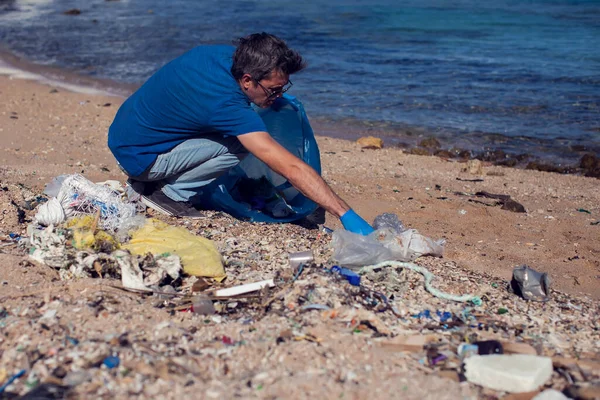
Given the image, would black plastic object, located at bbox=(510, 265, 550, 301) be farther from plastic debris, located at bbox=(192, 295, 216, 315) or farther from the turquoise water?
the turquoise water

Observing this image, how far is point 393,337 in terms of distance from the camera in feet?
9.50

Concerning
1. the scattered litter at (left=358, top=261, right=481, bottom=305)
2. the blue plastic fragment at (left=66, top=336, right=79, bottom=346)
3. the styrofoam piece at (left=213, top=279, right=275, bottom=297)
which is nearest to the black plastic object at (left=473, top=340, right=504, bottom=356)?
the scattered litter at (left=358, top=261, right=481, bottom=305)

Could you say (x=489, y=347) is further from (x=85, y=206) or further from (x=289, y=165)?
(x=85, y=206)

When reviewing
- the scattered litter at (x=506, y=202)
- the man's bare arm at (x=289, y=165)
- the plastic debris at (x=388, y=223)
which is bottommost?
the scattered litter at (x=506, y=202)

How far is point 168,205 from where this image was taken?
14.7ft

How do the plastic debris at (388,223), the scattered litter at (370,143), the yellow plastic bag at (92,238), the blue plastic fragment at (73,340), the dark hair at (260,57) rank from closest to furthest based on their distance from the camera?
the blue plastic fragment at (73,340)
the yellow plastic bag at (92,238)
the dark hair at (260,57)
the plastic debris at (388,223)
the scattered litter at (370,143)

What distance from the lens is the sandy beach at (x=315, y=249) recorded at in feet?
8.22

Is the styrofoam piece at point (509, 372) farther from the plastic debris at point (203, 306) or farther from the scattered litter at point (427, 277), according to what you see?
the plastic debris at point (203, 306)

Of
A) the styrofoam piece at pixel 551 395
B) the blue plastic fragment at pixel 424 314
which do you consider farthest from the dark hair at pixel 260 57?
the styrofoam piece at pixel 551 395

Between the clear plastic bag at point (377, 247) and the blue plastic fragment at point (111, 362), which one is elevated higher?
the clear plastic bag at point (377, 247)

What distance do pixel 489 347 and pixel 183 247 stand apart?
1665 mm

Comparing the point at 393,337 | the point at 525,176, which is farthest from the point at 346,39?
the point at 393,337

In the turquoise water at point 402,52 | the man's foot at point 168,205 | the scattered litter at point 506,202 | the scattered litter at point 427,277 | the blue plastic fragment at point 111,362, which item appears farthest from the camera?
the turquoise water at point 402,52

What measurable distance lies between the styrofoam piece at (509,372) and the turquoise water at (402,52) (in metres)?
5.72
